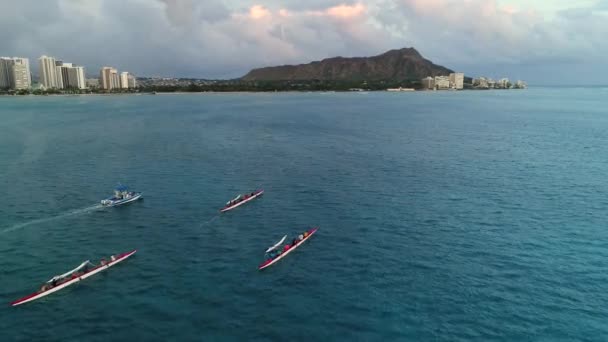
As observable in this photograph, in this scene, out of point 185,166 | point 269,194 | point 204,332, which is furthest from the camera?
point 185,166

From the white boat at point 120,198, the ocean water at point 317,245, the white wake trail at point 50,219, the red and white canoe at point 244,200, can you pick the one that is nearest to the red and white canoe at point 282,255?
the ocean water at point 317,245

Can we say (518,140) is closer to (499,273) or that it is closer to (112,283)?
(499,273)

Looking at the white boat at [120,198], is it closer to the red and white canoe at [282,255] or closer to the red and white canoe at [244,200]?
the red and white canoe at [244,200]

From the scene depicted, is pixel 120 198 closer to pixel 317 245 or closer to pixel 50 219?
pixel 50 219

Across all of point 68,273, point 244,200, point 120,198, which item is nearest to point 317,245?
point 244,200

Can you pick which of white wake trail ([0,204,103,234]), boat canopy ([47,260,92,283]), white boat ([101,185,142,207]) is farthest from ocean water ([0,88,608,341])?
white boat ([101,185,142,207])

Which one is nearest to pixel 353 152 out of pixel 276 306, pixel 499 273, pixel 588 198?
pixel 588 198
